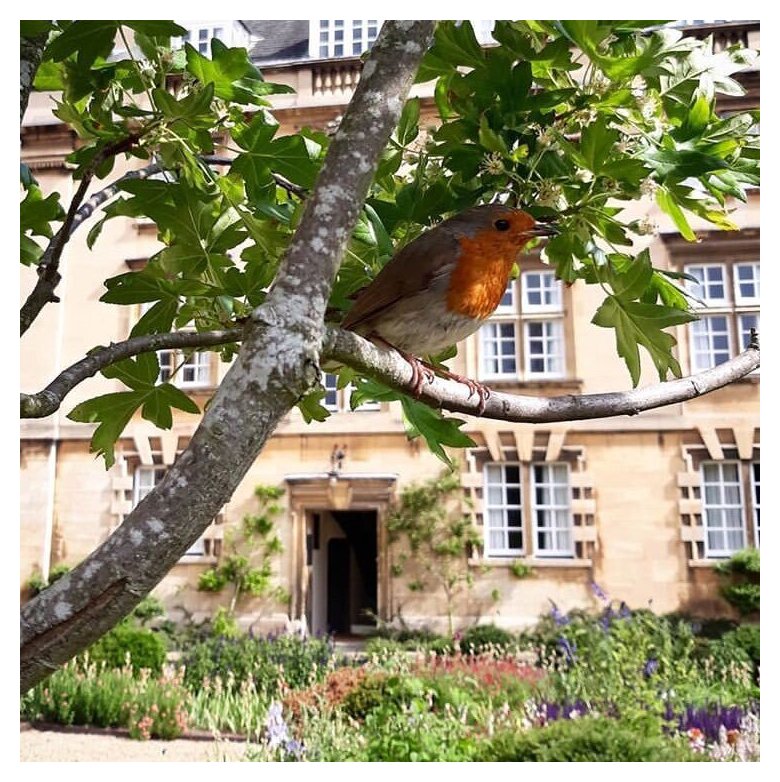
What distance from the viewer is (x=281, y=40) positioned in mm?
4242

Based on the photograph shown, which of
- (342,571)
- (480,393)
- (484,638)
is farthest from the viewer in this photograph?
(342,571)

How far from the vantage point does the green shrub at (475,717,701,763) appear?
2.22 meters

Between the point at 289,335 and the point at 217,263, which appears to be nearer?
the point at 289,335

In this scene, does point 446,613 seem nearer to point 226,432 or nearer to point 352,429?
point 352,429

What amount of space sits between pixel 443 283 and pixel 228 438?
0.53 metres

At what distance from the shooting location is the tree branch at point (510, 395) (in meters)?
0.74

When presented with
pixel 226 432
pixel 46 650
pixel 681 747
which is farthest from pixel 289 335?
pixel 681 747

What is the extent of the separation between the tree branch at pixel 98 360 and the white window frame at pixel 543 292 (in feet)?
17.1

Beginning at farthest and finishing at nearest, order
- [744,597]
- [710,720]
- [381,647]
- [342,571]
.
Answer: [342,571] < [744,597] < [381,647] < [710,720]

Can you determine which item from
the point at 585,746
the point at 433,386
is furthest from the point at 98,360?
the point at 585,746

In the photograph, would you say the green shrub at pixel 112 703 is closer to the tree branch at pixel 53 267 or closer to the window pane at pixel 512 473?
the window pane at pixel 512 473

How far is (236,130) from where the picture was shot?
1.11 meters

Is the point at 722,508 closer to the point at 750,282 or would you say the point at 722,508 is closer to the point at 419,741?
the point at 750,282
